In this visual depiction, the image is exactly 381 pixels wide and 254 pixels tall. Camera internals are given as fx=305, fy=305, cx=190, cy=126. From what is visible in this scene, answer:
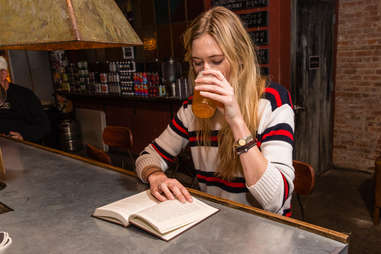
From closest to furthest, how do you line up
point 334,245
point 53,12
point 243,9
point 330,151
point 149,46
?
point 53,12 → point 334,245 → point 243,9 → point 330,151 → point 149,46

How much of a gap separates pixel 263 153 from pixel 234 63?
392 mm

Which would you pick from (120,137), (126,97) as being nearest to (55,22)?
(120,137)

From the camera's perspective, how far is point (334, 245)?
30.9 inches

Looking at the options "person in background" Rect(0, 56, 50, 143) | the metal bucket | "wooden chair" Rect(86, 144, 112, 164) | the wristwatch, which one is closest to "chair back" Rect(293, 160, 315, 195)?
the wristwatch

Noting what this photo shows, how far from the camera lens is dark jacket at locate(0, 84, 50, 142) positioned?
316 centimetres

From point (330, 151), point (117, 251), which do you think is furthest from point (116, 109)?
point (117, 251)

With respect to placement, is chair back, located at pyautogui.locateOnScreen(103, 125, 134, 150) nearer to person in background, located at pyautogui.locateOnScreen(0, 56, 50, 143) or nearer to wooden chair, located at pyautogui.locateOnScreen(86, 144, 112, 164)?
wooden chair, located at pyautogui.locateOnScreen(86, 144, 112, 164)

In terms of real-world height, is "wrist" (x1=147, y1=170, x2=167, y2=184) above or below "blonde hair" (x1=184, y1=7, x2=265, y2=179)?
below

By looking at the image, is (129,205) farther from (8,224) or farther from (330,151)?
(330,151)

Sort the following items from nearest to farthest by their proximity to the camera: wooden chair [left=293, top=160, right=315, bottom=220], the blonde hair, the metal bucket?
the blonde hair
wooden chair [left=293, top=160, right=315, bottom=220]
the metal bucket

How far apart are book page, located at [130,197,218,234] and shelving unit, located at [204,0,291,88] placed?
219 centimetres

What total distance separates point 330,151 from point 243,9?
2.23m

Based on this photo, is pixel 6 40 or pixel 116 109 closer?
pixel 6 40

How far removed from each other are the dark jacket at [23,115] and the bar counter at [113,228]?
1.98m
